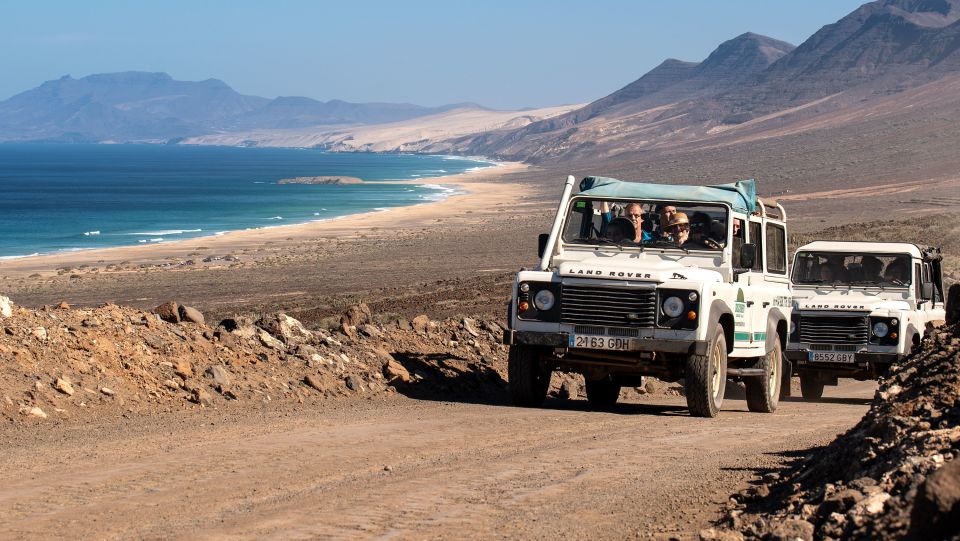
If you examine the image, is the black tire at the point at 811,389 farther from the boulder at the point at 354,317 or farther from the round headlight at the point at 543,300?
the round headlight at the point at 543,300

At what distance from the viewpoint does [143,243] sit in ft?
198

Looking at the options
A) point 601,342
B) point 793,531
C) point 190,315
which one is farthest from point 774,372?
point 793,531

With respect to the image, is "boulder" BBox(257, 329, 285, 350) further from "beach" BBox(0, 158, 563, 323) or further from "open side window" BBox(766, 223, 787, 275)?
"beach" BBox(0, 158, 563, 323)

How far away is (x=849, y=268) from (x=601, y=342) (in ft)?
23.6

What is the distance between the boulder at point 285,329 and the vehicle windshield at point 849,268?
270 inches

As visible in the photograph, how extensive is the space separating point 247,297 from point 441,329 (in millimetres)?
17345

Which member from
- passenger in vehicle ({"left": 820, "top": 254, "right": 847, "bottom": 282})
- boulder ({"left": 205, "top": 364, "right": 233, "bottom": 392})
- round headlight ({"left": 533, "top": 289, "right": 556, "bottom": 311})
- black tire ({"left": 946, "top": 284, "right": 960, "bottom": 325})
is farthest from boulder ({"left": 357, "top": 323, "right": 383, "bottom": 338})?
black tire ({"left": 946, "top": 284, "right": 960, "bottom": 325})

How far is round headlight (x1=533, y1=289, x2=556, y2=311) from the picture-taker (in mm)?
12742

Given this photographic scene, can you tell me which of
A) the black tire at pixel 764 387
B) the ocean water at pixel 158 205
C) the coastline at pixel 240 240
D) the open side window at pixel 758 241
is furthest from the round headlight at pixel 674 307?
the ocean water at pixel 158 205

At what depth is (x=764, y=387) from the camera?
14.4m

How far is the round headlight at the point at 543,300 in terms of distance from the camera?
41.8 ft

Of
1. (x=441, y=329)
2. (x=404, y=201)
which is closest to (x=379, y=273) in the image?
(x=441, y=329)

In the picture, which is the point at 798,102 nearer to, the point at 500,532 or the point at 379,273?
the point at 379,273

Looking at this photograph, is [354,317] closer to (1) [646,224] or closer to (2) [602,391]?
(2) [602,391]
